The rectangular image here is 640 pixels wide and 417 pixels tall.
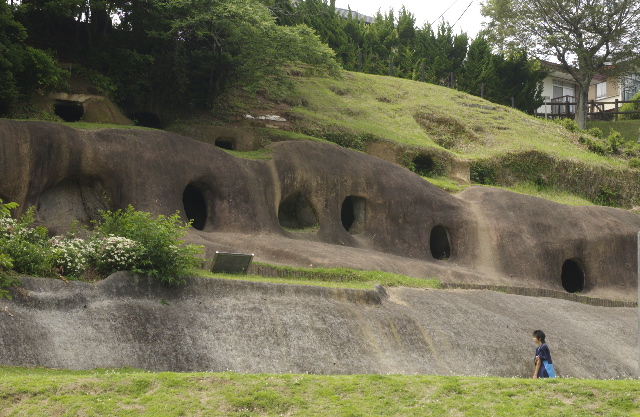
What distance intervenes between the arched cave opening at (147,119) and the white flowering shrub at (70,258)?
14123 mm

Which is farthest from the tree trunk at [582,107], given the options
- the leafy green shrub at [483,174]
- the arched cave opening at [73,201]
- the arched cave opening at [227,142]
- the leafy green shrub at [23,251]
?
the leafy green shrub at [23,251]

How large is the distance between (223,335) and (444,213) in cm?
1424

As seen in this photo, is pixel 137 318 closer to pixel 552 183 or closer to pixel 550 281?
pixel 550 281

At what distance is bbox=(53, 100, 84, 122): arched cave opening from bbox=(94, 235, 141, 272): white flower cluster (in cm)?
1128

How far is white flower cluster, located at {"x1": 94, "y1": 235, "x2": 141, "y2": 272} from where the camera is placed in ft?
54.2

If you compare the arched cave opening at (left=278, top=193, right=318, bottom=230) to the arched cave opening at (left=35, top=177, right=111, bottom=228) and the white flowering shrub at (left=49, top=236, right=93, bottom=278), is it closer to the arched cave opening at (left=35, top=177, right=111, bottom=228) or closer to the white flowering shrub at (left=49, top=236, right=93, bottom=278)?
the arched cave opening at (left=35, top=177, right=111, bottom=228)

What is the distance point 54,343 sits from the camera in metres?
13.6

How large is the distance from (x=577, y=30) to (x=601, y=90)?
24143mm

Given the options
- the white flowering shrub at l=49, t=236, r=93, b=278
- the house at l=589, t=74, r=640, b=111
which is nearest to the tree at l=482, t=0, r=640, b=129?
the house at l=589, t=74, r=640, b=111

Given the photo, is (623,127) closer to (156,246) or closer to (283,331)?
(283,331)

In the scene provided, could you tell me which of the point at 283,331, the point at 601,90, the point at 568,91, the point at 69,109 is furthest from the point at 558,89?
the point at 283,331

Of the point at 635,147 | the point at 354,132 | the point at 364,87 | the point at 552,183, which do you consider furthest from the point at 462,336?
the point at 635,147

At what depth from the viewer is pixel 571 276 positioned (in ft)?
101

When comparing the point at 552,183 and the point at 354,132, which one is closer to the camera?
the point at 354,132
